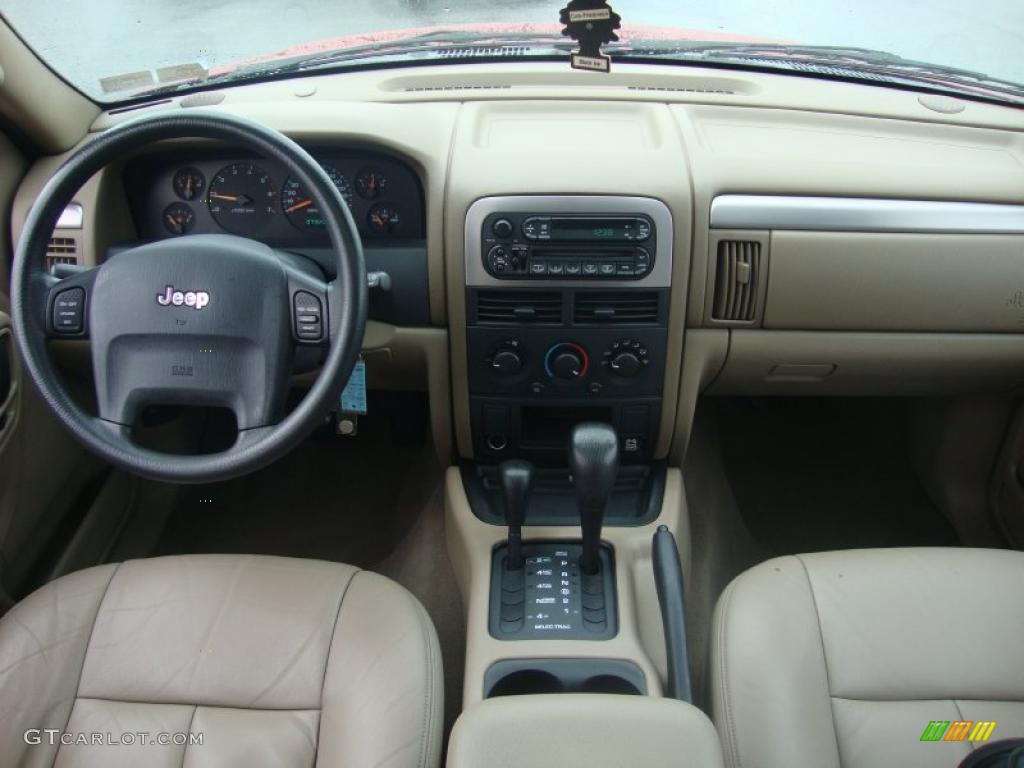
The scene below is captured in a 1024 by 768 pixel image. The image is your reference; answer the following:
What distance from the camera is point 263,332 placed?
1293mm

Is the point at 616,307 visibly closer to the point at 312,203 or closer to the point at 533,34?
the point at 312,203

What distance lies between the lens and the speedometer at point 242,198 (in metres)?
1.70

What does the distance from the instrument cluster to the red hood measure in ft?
1.43

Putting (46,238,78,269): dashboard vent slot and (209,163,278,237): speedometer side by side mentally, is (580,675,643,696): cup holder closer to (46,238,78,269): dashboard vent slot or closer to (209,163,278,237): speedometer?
(209,163,278,237): speedometer

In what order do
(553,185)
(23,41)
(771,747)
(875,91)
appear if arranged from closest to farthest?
(771,747) < (553,185) < (23,41) < (875,91)

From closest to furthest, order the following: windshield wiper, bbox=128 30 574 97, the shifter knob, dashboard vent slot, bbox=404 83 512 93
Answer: the shifter knob, dashboard vent slot, bbox=404 83 512 93, windshield wiper, bbox=128 30 574 97

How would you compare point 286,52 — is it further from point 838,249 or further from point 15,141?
point 838,249

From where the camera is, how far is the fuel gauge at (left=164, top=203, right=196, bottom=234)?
1.75m

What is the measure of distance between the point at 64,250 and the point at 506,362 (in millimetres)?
942

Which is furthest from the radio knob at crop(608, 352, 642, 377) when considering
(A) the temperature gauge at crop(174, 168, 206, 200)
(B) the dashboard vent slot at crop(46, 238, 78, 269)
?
(B) the dashboard vent slot at crop(46, 238, 78, 269)

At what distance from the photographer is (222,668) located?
4.31 feet

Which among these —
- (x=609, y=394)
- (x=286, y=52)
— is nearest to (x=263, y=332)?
(x=609, y=394)

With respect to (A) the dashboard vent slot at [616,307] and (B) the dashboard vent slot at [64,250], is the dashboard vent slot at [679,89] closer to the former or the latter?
(A) the dashboard vent slot at [616,307]

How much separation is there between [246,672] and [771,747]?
→ 2.70ft
